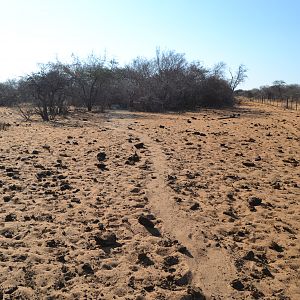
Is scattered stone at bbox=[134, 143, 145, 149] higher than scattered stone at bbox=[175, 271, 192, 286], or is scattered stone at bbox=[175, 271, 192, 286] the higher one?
scattered stone at bbox=[134, 143, 145, 149]

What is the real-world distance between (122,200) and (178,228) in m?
1.34

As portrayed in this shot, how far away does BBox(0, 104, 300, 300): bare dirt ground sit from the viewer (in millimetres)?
3926

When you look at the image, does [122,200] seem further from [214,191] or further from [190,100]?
[190,100]

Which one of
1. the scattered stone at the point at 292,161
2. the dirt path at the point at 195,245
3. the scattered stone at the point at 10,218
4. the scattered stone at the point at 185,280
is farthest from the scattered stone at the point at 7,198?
the scattered stone at the point at 292,161

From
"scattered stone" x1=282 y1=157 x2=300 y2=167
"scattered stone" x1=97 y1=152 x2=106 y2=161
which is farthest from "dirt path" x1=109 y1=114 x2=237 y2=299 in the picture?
"scattered stone" x1=282 y1=157 x2=300 y2=167

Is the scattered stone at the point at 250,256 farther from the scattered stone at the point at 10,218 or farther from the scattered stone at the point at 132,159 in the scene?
the scattered stone at the point at 132,159

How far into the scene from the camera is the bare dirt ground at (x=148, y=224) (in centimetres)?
393

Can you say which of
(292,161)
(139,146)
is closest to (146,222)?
(292,161)

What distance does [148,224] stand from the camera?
5312 mm

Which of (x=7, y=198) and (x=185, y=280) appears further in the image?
(x=7, y=198)

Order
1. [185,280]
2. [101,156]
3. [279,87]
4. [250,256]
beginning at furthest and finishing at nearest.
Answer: [279,87] < [101,156] < [250,256] < [185,280]

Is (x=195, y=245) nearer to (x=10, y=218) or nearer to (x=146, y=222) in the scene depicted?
(x=146, y=222)

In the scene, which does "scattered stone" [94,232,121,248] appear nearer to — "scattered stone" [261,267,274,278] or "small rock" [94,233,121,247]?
"small rock" [94,233,121,247]

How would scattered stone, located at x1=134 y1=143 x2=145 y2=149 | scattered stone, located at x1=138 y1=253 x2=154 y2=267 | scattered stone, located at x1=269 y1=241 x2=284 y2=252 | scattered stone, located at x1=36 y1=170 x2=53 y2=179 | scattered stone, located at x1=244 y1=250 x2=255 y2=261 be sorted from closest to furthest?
scattered stone, located at x1=138 y1=253 x2=154 y2=267 < scattered stone, located at x1=244 y1=250 x2=255 y2=261 < scattered stone, located at x1=269 y1=241 x2=284 y2=252 < scattered stone, located at x1=36 y1=170 x2=53 y2=179 < scattered stone, located at x1=134 y1=143 x2=145 y2=149
